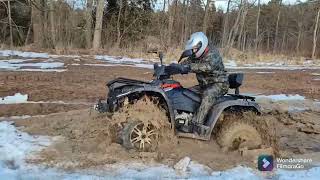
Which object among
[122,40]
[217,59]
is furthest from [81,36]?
[217,59]

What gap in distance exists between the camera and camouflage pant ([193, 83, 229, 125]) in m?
7.47

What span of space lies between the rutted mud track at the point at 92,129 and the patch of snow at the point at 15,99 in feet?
0.73

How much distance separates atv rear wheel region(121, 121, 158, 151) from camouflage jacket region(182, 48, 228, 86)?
42.4 inches

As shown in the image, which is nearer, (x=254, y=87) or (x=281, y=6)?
(x=254, y=87)

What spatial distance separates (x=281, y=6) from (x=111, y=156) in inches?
2761

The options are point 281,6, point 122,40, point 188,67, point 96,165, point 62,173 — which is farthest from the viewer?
point 281,6

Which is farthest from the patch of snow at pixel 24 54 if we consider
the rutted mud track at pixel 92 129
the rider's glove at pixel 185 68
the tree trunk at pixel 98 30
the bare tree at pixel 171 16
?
the rider's glove at pixel 185 68

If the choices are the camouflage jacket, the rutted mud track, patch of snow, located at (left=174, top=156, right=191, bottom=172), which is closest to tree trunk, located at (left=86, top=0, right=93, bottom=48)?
the rutted mud track

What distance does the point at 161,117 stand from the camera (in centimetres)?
723

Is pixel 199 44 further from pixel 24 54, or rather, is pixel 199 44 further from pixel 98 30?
pixel 98 30

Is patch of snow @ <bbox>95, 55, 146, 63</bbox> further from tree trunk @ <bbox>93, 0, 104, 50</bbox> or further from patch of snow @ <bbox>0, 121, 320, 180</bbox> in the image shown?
patch of snow @ <bbox>0, 121, 320, 180</bbox>

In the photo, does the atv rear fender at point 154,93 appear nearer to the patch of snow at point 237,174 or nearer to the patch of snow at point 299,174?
the patch of snow at point 237,174

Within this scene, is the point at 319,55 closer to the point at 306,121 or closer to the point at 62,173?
the point at 306,121

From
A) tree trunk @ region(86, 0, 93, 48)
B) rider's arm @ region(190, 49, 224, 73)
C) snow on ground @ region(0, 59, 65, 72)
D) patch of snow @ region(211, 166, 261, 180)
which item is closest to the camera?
patch of snow @ region(211, 166, 261, 180)
